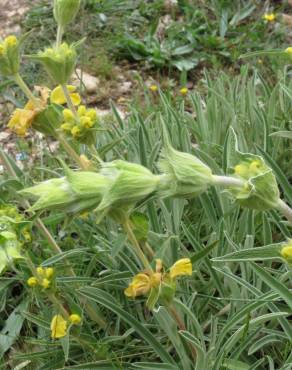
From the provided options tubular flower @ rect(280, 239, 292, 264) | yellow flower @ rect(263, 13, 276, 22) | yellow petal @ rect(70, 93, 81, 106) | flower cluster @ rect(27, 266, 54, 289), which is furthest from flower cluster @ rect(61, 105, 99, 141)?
yellow flower @ rect(263, 13, 276, 22)

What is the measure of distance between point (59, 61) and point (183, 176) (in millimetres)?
494

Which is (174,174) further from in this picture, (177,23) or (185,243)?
(177,23)

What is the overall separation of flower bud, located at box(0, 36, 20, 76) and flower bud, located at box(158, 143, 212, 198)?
544 mm

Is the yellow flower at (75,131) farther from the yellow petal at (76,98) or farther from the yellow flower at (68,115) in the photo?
the yellow petal at (76,98)

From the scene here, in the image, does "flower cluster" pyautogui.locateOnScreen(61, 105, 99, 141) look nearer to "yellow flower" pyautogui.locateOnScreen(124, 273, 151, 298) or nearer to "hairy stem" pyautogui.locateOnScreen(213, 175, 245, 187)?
"yellow flower" pyautogui.locateOnScreen(124, 273, 151, 298)

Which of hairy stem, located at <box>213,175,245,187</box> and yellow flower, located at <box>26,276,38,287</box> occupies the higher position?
hairy stem, located at <box>213,175,245,187</box>

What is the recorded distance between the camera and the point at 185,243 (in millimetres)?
1912

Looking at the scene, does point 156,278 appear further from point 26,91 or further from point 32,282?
point 26,91

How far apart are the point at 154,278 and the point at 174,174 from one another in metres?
0.31

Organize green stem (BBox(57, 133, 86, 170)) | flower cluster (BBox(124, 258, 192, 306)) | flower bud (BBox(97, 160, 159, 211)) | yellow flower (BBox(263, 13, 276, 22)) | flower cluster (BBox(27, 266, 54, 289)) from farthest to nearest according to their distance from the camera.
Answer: yellow flower (BBox(263, 13, 276, 22)) < flower cluster (BBox(27, 266, 54, 289)) < green stem (BBox(57, 133, 86, 170)) < flower cluster (BBox(124, 258, 192, 306)) < flower bud (BBox(97, 160, 159, 211))

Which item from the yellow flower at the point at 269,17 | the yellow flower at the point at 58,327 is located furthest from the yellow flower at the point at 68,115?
the yellow flower at the point at 269,17

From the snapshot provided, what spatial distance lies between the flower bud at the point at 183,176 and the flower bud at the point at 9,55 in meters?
0.54

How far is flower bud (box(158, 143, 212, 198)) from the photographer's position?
0.98 meters

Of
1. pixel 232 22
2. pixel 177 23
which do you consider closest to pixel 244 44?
pixel 232 22
